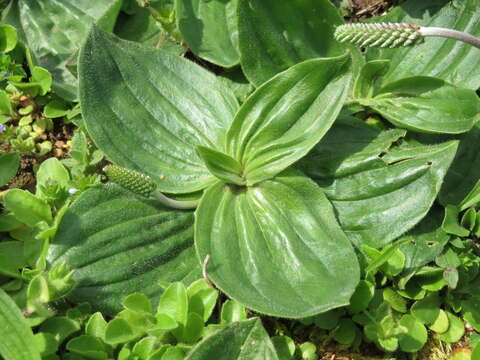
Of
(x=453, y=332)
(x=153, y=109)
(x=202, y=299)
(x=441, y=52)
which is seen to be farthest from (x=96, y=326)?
(x=441, y=52)

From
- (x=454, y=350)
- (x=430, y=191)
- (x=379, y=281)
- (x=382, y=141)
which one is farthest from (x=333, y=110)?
(x=454, y=350)

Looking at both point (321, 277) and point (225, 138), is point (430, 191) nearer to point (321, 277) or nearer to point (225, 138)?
point (321, 277)

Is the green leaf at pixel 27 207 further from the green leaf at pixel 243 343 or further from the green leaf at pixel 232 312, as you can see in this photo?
the green leaf at pixel 243 343

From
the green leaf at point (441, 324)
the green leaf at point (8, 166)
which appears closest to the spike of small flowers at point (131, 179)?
the green leaf at point (8, 166)

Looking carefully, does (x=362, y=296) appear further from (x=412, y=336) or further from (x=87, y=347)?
(x=87, y=347)

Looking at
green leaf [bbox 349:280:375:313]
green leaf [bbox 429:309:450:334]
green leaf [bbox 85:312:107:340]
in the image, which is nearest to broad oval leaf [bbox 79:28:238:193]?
green leaf [bbox 85:312:107:340]

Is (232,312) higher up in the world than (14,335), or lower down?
lower down
